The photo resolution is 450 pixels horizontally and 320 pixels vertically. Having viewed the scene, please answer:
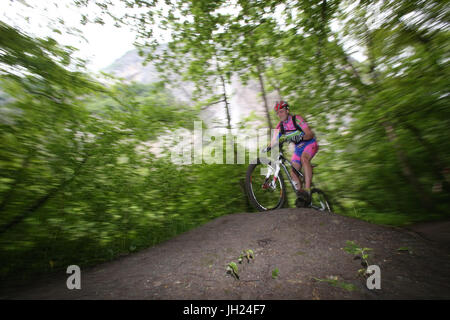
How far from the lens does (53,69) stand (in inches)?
94.1

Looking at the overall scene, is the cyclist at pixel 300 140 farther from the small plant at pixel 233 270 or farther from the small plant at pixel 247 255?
the small plant at pixel 233 270

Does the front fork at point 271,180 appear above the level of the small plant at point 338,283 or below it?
above

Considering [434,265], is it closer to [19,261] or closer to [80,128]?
[80,128]

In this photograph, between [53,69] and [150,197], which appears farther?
[150,197]

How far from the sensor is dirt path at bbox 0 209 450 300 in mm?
1684

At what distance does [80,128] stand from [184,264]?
2.16 m

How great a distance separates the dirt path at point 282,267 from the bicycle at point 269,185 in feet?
4.08

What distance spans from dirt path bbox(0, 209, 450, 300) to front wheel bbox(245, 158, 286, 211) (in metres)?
1.29

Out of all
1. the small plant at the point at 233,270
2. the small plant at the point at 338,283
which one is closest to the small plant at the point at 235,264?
the small plant at the point at 233,270

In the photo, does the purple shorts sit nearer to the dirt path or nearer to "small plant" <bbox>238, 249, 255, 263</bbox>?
the dirt path

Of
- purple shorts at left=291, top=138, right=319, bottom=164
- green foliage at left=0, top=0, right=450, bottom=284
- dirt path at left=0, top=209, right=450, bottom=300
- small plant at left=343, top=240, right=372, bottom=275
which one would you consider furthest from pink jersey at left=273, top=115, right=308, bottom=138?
small plant at left=343, top=240, right=372, bottom=275

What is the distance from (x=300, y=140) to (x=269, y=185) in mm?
1161

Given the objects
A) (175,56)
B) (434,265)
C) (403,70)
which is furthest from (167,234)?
(403,70)

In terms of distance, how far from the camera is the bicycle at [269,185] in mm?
4246
